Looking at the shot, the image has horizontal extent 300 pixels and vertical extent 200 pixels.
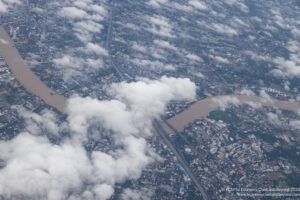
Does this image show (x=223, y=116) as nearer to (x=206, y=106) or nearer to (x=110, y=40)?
(x=206, y=106)

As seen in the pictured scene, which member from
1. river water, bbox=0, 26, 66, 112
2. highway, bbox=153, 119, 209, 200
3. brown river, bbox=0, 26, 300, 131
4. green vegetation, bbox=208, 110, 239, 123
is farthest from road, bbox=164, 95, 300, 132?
river water, bbox=0, 26, 66, 112

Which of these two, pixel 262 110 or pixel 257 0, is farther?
pixel 257 0

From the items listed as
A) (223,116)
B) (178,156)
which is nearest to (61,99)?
(178,156)

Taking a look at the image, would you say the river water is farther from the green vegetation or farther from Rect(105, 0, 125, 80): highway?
the green vegetation

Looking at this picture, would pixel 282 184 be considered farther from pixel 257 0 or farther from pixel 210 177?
pixel 257 0

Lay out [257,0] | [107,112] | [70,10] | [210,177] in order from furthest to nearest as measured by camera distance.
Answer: [257,0] → [70,10] → [107,112] → [210,177]

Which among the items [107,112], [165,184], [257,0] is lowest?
[165,184]

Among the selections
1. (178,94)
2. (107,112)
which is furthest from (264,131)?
(107,112)
